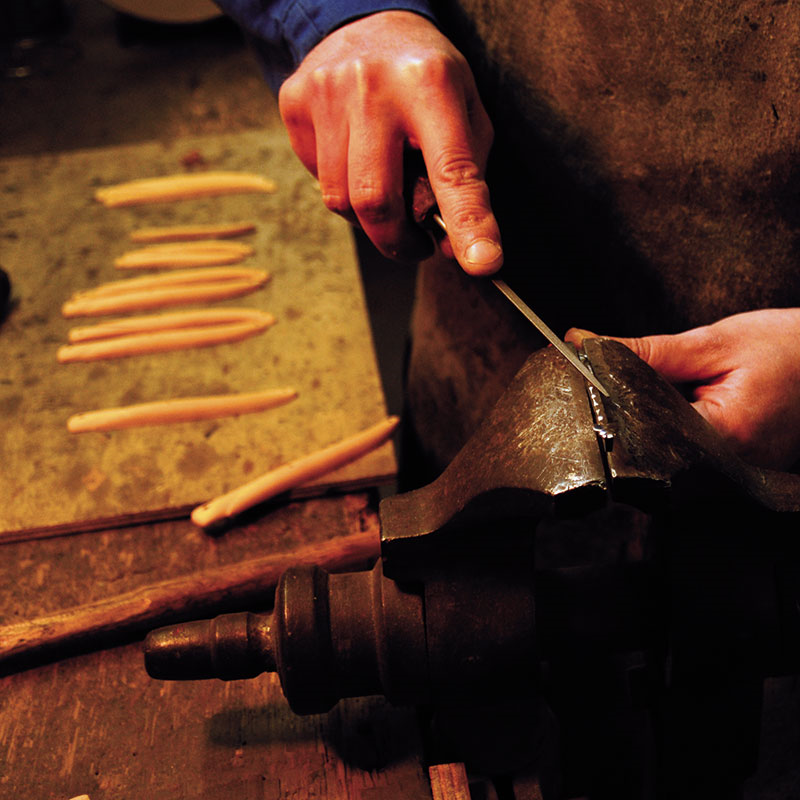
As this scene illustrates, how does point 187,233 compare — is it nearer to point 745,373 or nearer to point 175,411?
point 175,411

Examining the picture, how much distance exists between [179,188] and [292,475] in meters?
1.46

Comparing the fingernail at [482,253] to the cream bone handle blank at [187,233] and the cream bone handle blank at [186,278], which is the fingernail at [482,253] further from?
the cream bone handle blank at [187,233]

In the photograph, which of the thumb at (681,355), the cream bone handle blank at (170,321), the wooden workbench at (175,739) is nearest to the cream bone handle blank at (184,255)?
the cream bone handle blank at (170,321)

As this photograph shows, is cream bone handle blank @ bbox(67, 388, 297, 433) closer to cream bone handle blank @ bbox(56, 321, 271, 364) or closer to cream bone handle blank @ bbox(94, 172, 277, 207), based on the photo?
cream bone handle blank @ bbox(56, 321, 271, 364)

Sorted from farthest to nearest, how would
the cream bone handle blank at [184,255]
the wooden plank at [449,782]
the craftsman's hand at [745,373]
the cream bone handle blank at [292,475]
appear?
1. the cream bone handle blank at [184,255]
2. the cream bone handle blank at [292,475]
3. the craftsman's hand at [745,373]
4. the wooden plank at [449,782]

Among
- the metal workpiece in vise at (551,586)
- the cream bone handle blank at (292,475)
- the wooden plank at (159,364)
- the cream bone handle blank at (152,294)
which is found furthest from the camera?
the cream bone handle blank at (152,294)

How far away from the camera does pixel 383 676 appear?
0.96m

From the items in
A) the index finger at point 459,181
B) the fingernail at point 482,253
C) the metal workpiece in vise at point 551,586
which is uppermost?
the index finger at point 459,181

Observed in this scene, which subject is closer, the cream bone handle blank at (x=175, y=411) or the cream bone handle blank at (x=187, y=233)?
the cream bone handle blank at (x=175, y=411)

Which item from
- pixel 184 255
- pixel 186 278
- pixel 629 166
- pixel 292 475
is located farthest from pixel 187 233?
pixel 629 166

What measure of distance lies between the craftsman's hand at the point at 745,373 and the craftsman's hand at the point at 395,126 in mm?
296

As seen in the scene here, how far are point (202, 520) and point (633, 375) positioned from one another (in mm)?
989

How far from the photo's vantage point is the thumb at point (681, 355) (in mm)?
1173

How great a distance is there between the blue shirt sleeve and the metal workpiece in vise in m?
0.92
